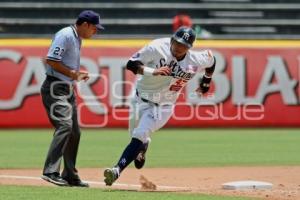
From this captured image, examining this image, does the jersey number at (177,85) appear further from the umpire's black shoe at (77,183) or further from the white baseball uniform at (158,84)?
the umpire's black shoe at (77,183)

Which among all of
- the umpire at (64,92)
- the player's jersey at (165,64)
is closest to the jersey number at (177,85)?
the player's jersey at (165,64)

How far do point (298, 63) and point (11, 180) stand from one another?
13.1 meters

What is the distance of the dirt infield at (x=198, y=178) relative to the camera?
9289 millimetres

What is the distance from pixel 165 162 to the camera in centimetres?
1352

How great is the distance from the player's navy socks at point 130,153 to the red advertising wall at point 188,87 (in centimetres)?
1142

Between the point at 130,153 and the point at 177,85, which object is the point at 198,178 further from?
the point at 130,153

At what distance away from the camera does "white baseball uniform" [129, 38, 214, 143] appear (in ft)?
31.6

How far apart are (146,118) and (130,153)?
0.52 metres

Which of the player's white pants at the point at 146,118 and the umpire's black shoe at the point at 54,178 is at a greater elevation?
the player's white pants at the point at 146,118

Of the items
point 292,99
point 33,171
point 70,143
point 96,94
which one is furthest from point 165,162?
point 292,99

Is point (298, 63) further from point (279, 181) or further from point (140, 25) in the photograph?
point (279, 181)

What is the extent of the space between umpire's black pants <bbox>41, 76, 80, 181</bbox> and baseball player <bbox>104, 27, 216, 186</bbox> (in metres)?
0.74

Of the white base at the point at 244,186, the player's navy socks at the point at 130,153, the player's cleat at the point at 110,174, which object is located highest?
the player's navy socks at the point at 130,153

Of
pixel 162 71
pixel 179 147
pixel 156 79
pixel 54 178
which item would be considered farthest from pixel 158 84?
pixel 179 147
